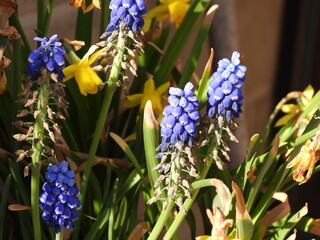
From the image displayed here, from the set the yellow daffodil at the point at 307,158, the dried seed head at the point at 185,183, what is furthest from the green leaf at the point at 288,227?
the dried seed head at the point at 185,183

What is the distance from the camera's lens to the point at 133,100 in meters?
0.86

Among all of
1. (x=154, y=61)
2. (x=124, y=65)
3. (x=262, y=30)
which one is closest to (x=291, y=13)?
(x=262, y=30)

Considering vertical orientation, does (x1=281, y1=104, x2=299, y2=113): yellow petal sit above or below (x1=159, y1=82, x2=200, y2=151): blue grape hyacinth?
below

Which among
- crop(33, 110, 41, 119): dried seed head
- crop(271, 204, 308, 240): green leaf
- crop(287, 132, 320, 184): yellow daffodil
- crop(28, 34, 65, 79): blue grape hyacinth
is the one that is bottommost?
crop(271, 204, 308, 240): green leaf

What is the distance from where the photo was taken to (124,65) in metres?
0.65

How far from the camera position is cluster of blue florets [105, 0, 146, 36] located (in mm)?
650

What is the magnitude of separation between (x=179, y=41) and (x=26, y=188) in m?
0.26

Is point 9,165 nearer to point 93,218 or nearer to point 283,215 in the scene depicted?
point 93,218

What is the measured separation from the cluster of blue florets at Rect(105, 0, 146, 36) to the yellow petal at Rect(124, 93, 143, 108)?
0.19 meters

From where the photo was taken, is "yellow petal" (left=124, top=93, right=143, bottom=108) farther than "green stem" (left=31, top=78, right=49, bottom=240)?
Yes

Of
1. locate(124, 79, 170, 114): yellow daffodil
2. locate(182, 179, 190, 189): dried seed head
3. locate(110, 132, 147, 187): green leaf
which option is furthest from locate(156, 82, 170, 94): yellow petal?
locate(182, 179, 190, 189): dried seed head

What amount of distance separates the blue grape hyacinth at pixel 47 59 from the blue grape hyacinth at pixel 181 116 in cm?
10

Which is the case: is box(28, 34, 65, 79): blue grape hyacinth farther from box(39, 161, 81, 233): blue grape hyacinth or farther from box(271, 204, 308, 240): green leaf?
box(271, 204, 308, 240): green leaf

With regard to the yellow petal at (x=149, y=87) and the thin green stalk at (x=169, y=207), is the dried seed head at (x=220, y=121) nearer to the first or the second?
the thin green stalk at (x=169, y=207)
